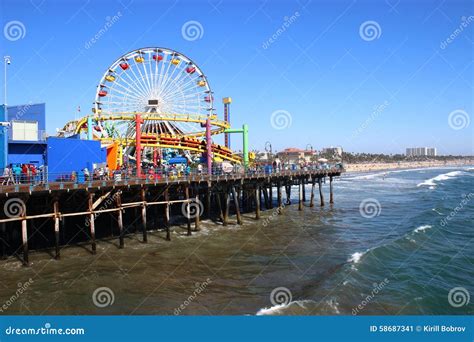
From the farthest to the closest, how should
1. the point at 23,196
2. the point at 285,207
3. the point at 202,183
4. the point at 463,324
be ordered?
the point at 285,207, the point at 202,183, the point at 23,196, the point at 463,324

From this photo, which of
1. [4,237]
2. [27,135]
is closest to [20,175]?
[4,237]

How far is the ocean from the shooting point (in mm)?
14023

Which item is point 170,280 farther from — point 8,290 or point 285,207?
point 285,207

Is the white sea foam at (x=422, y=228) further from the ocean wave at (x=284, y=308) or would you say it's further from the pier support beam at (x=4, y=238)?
the pier support beam at (x=4, y=238)

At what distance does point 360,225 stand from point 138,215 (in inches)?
620

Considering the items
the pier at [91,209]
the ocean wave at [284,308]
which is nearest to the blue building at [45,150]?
the pier at [91,209]

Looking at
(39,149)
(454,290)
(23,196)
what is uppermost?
(39,149)

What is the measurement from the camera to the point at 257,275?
56.9ft

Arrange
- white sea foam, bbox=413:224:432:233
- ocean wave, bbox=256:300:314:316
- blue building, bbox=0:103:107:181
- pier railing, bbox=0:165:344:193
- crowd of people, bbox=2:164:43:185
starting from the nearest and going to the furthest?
ocean wave, bbox=256:300:314:316, pier railing, bbox=0:165:344:193, crowd of people, bbox=2:164:43:185, blue building, bbox=0:103:107:181, white sea foam, bbox=413:224:432:233

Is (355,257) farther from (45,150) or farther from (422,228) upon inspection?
(45,150)

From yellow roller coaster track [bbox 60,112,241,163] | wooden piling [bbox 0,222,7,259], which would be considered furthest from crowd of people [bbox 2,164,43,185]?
yellow roller coaster track [bbox 60,112,241,163]

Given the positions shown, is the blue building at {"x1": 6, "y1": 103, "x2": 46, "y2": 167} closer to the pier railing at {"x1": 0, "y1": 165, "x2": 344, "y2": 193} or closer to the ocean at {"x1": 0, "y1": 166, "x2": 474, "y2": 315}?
the pier railing at {"x1": 0, "y1": 165, "x2": 344, "y2": 193}

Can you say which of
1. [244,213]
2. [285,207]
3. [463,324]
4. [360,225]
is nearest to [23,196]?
[463,324]

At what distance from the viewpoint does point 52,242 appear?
2266cm
